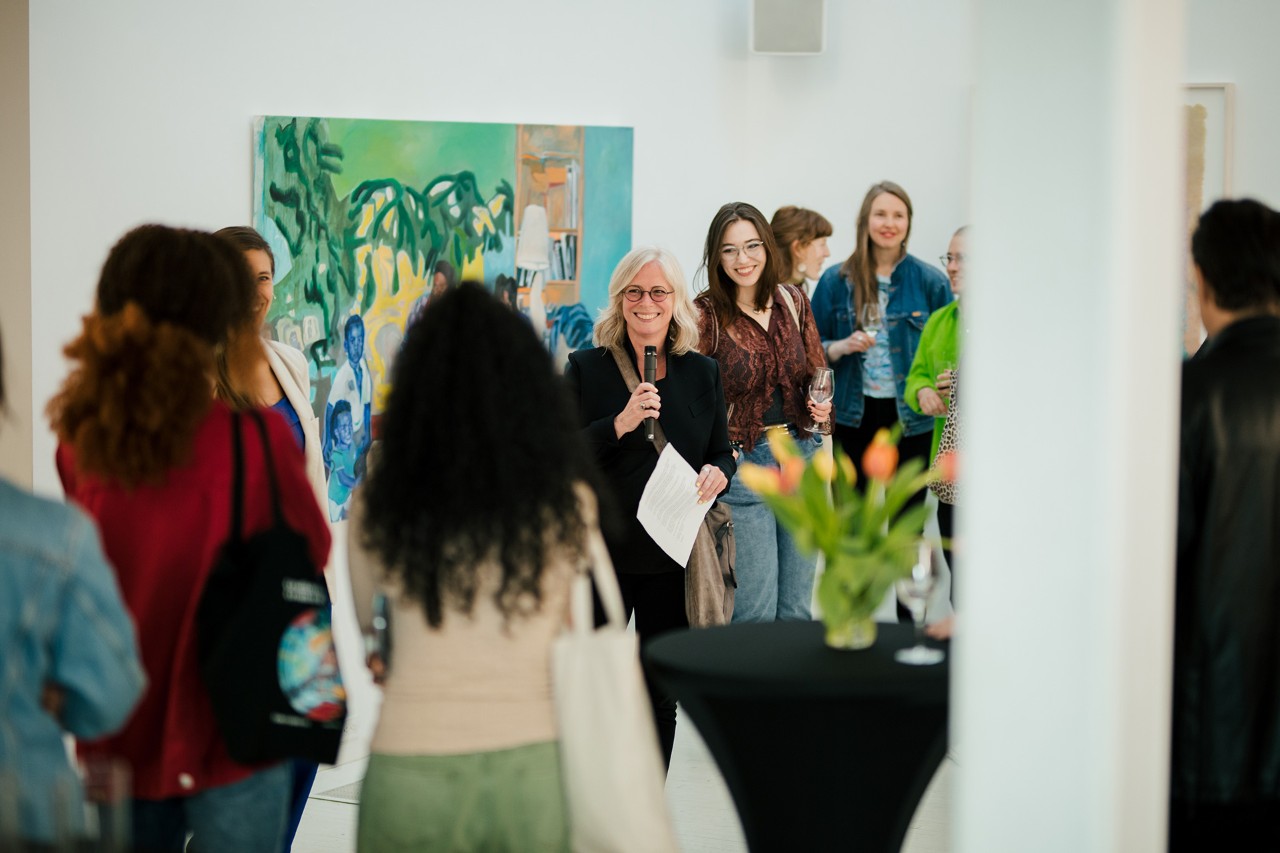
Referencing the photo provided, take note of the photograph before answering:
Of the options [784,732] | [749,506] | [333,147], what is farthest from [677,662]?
[333,147]

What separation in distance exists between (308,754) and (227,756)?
15 centimetres

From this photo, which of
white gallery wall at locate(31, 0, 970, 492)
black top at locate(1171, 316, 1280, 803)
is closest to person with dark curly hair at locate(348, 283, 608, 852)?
black top at locate(1171, 316, 1280, 803)

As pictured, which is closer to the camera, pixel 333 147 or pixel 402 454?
pixel 402 454

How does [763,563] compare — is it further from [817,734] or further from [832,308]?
[817,734]

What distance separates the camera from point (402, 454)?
7.73ft

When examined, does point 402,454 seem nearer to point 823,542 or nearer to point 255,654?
point 255,654

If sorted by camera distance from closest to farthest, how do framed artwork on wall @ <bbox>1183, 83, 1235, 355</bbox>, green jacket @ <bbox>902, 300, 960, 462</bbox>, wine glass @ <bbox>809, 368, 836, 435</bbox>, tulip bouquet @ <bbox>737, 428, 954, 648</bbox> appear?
tulip bouquet @ <bbox>737, 428, 954, 648</bbox> < wine glass @ <bbox>809, 368, 836, 435</bbox> < green jacket @ <bbox>902, 300, 960, 462</bbox> < framed artwork on wall @ <bbox>1183, 83, 1235, 355</bbox>

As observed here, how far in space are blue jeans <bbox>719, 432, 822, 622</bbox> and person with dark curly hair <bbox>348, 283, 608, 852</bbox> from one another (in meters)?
2.26

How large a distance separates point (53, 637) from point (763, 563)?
3048 mm

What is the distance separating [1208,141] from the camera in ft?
19.8

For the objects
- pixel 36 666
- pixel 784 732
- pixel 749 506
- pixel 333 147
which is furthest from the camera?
pixel 333 147

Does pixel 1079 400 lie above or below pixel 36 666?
above

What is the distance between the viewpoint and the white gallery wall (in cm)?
559

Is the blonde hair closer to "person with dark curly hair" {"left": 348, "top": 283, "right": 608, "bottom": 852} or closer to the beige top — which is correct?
"person with dark curly hair" {"left": 348, "top": 283, "right": 608, "bottom": 852}
